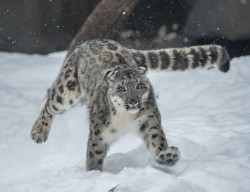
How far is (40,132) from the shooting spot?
685 centimetres

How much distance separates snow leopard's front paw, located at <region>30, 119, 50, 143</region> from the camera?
22.2 ft

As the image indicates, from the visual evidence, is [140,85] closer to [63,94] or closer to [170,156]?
[170,156]

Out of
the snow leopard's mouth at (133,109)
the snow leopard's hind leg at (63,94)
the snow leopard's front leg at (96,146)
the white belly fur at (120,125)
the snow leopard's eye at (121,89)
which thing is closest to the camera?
the snow leopard's mouth at (133,109)

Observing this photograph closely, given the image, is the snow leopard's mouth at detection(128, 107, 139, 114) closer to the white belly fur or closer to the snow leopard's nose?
the snow leopard's nose

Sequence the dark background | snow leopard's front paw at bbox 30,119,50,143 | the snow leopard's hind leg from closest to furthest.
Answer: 1. the snow leopard's hind leg
2. snow leopard's front paw at bbox 30,119,50,143
3. the dark background

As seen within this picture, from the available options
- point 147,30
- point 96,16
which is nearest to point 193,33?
point 147,30

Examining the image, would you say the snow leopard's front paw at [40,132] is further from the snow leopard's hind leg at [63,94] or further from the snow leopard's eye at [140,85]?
the snow leopard's eye at [140,85]

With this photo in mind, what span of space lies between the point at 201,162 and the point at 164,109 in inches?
156

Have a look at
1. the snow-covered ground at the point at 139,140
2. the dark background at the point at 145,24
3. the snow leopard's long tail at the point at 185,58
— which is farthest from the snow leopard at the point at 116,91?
the dark background at the point at 145,24

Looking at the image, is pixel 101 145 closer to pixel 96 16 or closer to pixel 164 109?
pixel 164 109

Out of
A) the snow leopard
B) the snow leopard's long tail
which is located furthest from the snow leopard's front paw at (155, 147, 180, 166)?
the snow leopard's long tail

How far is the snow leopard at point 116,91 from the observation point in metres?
5.24

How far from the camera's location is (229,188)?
379 cm

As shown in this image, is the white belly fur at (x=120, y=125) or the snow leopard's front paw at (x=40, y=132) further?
the snow leopard's front paw at (x=40, y=132)
